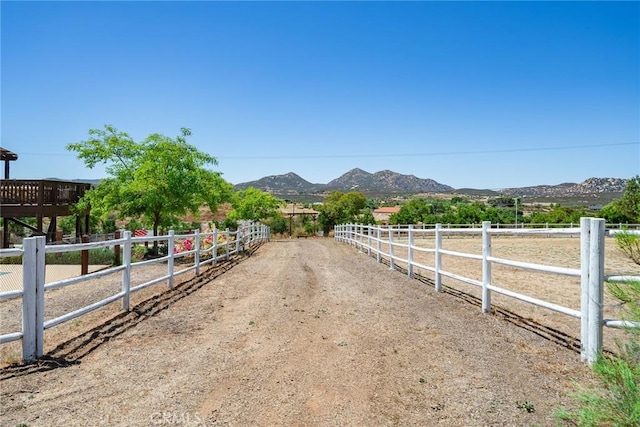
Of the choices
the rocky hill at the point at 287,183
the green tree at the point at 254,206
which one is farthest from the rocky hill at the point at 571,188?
the green tree at the point at 254,206

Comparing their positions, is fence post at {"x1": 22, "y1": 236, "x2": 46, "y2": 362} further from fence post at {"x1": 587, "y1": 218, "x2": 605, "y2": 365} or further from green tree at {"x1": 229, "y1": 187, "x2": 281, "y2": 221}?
green tree at {"x1": 229, "y1": 187, "x2": 281, "y2": 221}

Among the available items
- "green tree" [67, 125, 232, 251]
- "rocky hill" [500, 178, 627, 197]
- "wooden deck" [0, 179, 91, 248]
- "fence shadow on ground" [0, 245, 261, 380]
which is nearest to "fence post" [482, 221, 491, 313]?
"fence shadow on ground" [0, 245, 261, 380]

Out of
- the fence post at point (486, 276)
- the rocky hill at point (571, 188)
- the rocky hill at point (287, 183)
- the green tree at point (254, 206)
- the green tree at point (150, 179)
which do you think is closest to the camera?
the fence post at point (486, 276)

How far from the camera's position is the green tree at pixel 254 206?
122 ft

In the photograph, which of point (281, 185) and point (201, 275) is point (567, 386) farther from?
point (281, 185)

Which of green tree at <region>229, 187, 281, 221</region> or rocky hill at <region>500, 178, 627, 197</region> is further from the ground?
rocky hill at <region>500, 178, 627, 197</region>

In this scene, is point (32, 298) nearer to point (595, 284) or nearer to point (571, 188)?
point (595, 284)

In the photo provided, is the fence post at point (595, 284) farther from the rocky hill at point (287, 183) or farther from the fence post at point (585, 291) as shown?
the rocky hill at point (287, 183)

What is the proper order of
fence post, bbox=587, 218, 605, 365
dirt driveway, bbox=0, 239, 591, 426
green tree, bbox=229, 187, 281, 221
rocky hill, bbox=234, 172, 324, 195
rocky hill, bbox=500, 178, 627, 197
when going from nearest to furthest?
dirt driveway, bbox=0, 239, 591, 426
fence post, bbox=587, 218, 605, 365
green tree, bbox=229, 187, 281, 221
rocky hill, bbox=500, 178, 627, 197
rocky hill, bbox=234, 172, 324, 195

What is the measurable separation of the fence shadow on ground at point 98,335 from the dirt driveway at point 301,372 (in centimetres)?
3

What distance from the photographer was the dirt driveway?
333 cm

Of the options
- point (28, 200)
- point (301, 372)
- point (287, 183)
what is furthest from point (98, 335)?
point (287, 183)

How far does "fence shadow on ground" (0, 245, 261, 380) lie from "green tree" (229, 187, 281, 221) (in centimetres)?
2792

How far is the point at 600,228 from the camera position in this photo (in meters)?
4.48
